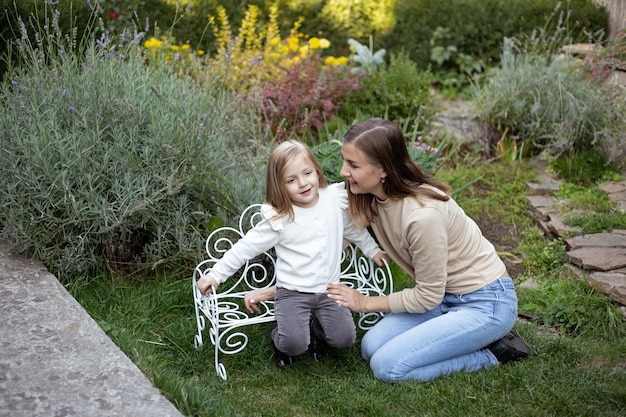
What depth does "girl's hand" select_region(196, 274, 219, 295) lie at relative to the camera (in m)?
3.23

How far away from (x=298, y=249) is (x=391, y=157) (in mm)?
588

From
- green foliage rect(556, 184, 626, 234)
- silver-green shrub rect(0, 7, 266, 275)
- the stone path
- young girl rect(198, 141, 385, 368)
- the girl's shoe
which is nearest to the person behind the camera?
young girl rect(198, 141, 385, 368)

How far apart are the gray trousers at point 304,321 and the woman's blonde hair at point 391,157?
59 cm

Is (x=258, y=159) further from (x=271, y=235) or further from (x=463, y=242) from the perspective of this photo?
(x=463, y=242)

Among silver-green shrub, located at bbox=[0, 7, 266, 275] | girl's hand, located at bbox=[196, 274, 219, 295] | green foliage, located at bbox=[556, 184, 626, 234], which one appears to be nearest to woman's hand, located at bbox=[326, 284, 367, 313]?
girl's hand, located at bbox=[196, 274, 219, 295]

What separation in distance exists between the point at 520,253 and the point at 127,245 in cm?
255

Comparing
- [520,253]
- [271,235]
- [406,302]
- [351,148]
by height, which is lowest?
[520,253]

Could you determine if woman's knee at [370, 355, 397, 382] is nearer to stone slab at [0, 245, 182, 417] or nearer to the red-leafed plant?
stone slab at [0, 245, 182, 417]

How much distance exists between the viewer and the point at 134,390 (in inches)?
104

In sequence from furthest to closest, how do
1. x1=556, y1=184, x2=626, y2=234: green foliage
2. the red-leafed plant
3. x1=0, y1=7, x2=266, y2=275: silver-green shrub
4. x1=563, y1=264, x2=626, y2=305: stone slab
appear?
1. the red-leafed plant
2. x1=556, y1=184, x2=626, y2=234: green foliage
3. x1=563, y1=264, x2=626, y2=305: stone slab
4. x1=0, y1=7, x2=266, y2=275: silver-green shrub

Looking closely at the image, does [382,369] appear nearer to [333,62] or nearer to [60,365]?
[60,365]

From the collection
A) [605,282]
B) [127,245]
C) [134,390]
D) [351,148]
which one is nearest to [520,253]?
[605,282]

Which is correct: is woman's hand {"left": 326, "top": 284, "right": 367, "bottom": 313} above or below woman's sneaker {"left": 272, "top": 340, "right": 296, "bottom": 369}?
above

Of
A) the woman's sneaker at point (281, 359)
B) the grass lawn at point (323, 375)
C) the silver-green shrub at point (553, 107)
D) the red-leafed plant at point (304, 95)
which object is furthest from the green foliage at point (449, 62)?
the woman's sneaker at point (281, 359)
